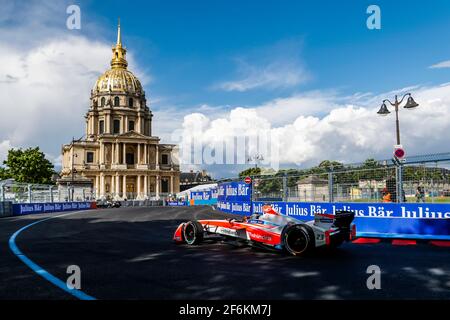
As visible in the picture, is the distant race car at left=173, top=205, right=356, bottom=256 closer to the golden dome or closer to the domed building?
the domed building

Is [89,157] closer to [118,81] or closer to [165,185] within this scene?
[165,185]

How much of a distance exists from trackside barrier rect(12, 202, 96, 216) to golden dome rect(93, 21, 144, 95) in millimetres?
60349

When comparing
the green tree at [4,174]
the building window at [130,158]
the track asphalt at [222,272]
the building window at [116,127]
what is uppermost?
the building window at [116,127]

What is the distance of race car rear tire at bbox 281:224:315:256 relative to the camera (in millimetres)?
7828

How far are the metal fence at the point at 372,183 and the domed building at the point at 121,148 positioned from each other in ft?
236

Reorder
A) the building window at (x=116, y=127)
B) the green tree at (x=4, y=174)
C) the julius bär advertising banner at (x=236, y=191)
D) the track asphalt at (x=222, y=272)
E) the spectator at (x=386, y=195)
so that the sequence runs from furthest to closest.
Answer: the building window at (x=116, y=127)
the green tree at (x=4, y=174)
the julius bär advertising banner at (x=236, y=191)
the spectator at (x=386, y=195)
the track asphalt at (x=222, y=272)

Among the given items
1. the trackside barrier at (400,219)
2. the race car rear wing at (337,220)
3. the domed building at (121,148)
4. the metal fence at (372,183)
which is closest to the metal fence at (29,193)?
the metal fence at (372,183)

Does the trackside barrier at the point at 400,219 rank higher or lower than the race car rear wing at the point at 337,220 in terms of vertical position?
lower

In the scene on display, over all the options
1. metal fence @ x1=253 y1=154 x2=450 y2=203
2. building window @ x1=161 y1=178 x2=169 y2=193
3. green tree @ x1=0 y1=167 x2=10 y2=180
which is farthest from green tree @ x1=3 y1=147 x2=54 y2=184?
metal fence @ x1=253 y1=154 x2=450 y2=203

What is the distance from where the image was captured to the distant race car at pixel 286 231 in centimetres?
791

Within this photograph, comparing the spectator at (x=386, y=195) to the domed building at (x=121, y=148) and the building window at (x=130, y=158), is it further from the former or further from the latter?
the building window at (x=130, y=158)

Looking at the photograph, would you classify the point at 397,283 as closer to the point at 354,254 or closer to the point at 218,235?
the point at 354,254
